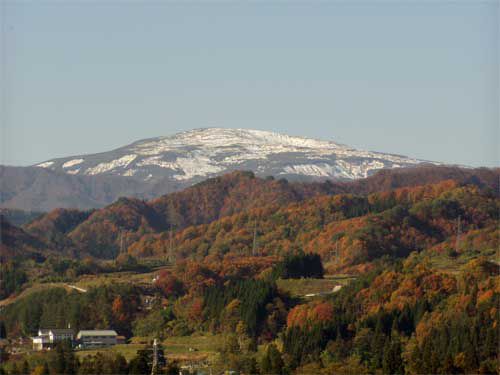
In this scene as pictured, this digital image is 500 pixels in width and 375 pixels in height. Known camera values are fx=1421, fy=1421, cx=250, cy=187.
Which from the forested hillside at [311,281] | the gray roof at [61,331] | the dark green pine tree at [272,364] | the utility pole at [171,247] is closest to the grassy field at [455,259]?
the forested hillside at [311,281]

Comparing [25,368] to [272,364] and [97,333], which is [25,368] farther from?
[97,333]

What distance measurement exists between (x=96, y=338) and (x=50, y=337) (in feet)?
9.62

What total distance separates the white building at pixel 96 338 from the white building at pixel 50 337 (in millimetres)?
803

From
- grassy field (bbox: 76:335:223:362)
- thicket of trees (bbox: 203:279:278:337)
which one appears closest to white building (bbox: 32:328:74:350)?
grassy field (bbox: 76:335:223:362)

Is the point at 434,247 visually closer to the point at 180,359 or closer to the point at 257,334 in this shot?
the point at 257,334

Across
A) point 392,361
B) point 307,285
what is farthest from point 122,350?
point 307,285

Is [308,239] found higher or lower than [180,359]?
higher

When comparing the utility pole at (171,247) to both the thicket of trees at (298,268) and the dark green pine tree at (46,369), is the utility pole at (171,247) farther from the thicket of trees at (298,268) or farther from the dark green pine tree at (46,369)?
the dark green pine tree at (46,369)

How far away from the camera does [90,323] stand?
9819 centimetres

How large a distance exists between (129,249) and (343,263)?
50.0m

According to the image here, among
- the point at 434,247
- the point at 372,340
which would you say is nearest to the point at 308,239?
the point at 434,247

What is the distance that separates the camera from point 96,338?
89.6m

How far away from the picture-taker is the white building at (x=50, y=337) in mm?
86875

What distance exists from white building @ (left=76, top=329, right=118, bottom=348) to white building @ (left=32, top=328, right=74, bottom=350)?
80cm
